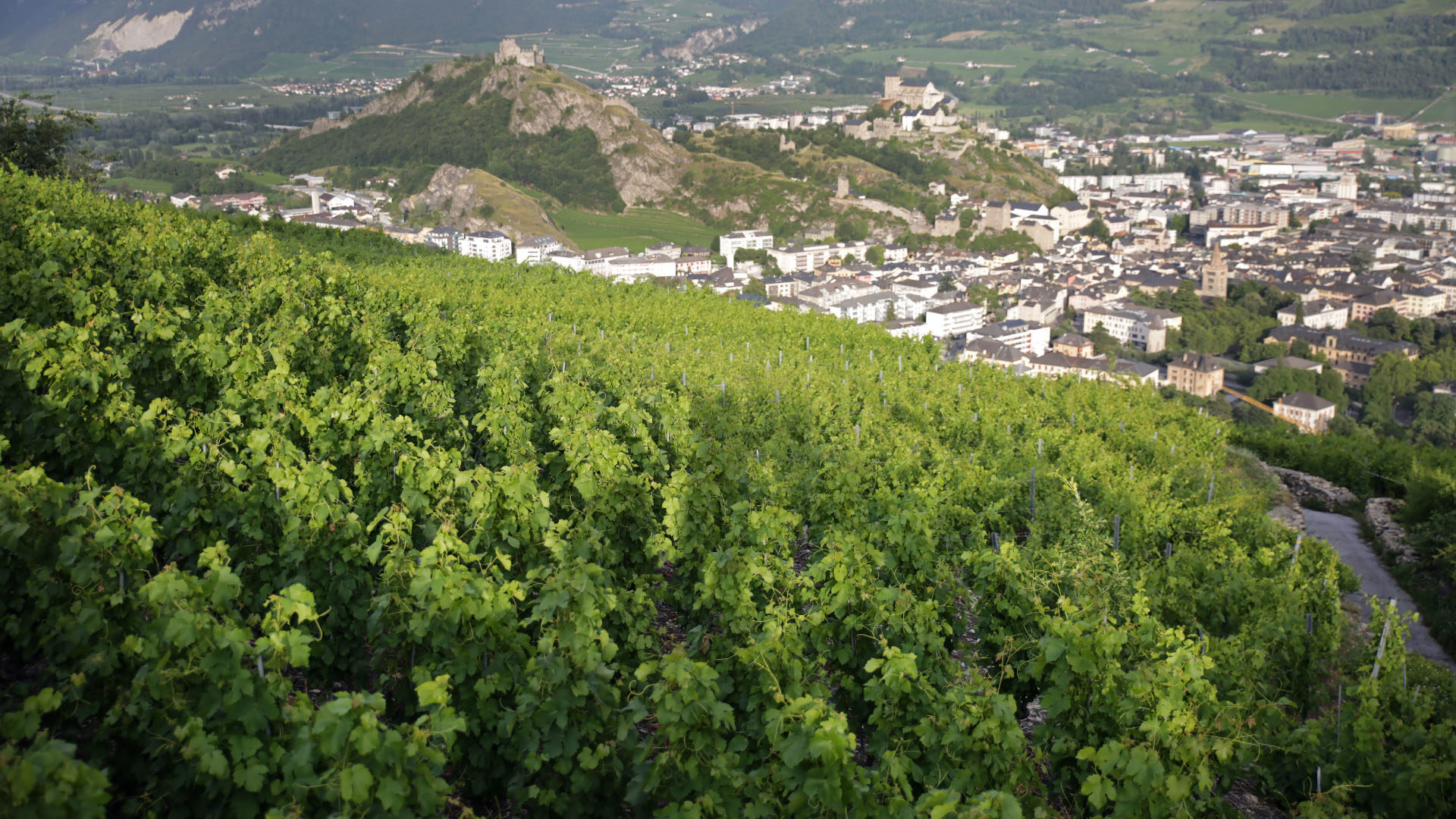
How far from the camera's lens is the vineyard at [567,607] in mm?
4195

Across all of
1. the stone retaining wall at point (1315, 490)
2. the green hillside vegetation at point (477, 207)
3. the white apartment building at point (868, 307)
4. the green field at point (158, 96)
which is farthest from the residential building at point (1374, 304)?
the green field at point (158, 96)

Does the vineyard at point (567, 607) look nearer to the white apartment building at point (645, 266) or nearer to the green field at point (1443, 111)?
the white apartment building at point (645, 266)

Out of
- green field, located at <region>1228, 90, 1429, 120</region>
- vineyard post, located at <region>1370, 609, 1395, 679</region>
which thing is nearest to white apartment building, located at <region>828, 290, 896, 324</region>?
vineyard post, located at <region>1370, 609, 1395, 679</region>

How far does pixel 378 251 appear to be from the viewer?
78.0 feet

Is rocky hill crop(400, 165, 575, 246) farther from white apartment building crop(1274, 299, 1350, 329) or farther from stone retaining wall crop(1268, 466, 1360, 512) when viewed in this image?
stone retaining wall crop(1268, 466, 1360, 512)

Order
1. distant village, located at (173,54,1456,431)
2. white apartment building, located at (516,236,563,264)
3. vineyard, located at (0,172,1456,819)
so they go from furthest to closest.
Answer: white apartment building, located at (516,236,563,264)
distant village, located at (173,54,1456,431)
vineyard, located at (0,172,1456,819)

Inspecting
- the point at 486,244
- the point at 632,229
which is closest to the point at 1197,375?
the point at 486,244

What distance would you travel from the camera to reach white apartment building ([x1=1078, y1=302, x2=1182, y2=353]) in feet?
249

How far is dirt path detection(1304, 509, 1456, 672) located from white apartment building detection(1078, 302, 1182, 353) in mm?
60664

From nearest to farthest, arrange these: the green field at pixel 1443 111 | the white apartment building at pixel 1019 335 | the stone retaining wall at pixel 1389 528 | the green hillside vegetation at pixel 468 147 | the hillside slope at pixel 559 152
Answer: the stone retaining wall at pixel 1389 528 → the white apartment building at pixel 1019 335 → the hillside slope at pixel 559 152 → the green hillside vegetation at pixel 468 147 → the green field at pixel 1443 111

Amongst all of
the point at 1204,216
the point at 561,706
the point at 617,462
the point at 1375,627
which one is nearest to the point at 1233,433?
the point at 1375,627

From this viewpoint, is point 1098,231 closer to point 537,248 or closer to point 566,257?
point 566,257

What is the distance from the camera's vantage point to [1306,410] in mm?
56438

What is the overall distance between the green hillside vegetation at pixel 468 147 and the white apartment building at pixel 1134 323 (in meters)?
55.1
